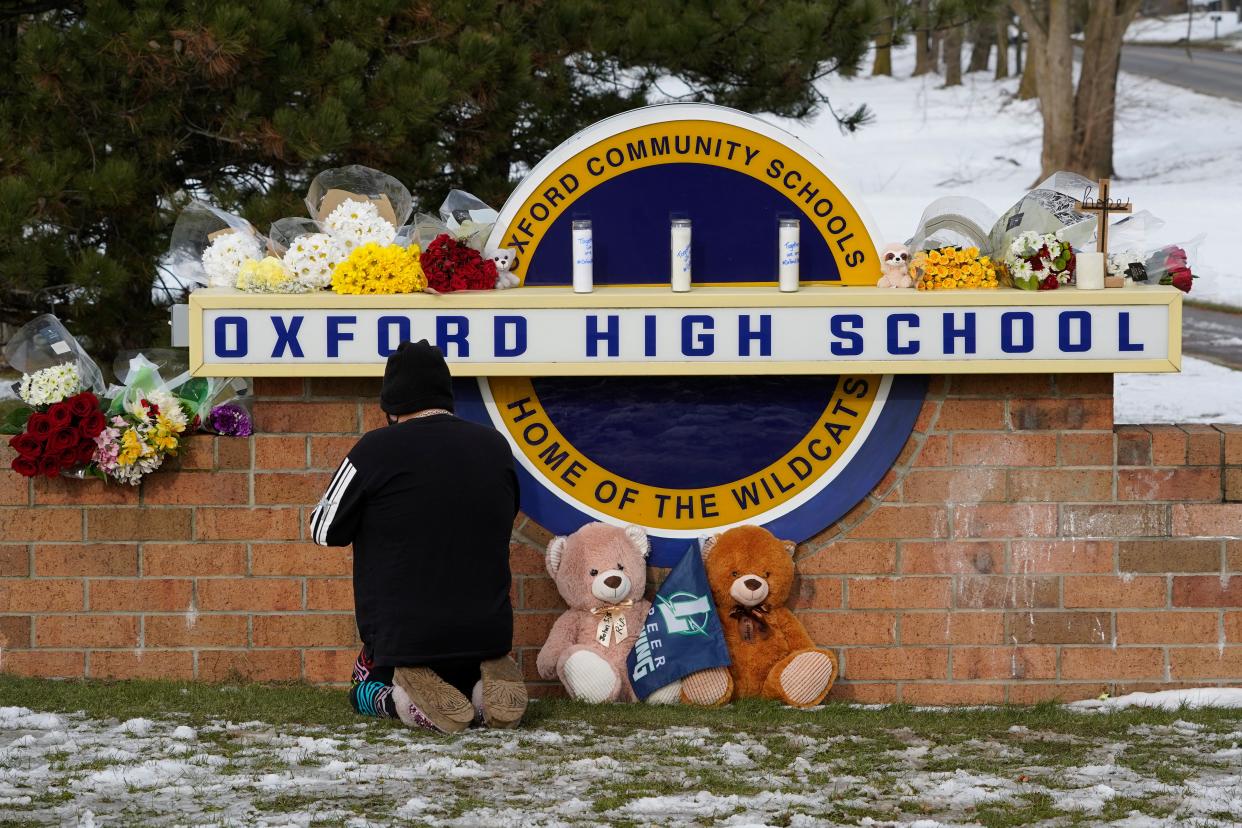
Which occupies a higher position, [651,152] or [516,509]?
[651,152]

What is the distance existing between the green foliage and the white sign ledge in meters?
2.72

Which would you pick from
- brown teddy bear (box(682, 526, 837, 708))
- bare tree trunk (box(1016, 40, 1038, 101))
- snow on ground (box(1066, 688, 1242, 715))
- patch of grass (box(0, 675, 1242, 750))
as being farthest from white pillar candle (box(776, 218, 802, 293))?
bare tree trunk (box(1016, 40, 1038, 101))

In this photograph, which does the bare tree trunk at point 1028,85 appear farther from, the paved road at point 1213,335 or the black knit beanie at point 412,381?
the black knit beanie at point 412,381

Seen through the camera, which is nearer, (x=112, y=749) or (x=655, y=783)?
(x=655, y=783)

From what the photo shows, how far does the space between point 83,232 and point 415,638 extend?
5.02 meters

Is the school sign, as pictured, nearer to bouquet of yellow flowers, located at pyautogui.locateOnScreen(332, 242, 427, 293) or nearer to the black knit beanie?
bouquet of yellow flowers, located at pyautogui.locateOnScreen(332, 242, 427, 293)

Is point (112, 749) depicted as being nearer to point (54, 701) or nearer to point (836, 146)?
point (54, 701)

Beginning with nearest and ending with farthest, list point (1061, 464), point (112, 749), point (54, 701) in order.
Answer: point (112, 749) → point (54, 701) → point (1061, 464)

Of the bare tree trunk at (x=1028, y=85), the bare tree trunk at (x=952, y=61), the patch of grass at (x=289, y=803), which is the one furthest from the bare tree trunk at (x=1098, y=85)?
the patch of grass at (x=289, y=803)

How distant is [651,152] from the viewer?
6082mm

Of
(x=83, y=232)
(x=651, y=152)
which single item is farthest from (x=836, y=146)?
(x=651, y=152)

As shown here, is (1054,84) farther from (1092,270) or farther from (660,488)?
(660,488)

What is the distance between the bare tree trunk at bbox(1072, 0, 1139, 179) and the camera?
86.5 feet

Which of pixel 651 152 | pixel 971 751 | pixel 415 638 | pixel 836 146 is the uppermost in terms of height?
pixel 836 146
